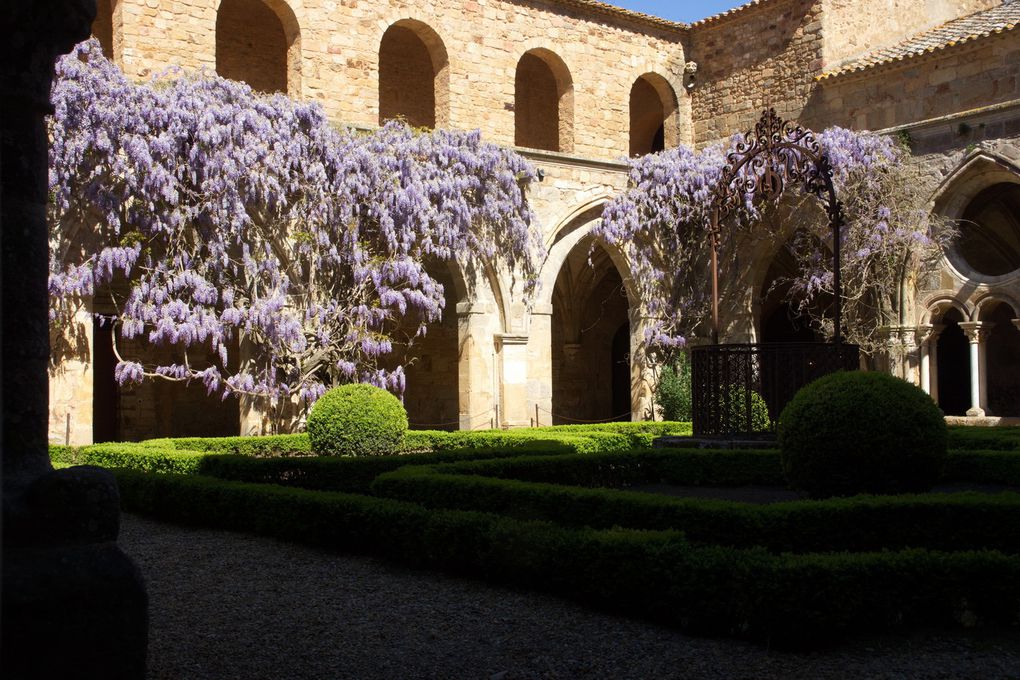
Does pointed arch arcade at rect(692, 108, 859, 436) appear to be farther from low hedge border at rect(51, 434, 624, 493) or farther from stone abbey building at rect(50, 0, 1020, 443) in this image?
stone abbey building at rect(50, 0, 1020, 443)


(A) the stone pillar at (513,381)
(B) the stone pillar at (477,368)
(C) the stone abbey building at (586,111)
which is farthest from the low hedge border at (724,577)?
(A) the stone pillar at (513,381)

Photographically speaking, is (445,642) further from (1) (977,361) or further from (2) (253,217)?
(1) (977,361)

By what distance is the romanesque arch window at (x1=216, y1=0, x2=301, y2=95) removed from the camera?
1738cm

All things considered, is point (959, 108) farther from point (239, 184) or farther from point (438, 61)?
point (239, 184)

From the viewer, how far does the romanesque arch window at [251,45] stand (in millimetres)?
17375

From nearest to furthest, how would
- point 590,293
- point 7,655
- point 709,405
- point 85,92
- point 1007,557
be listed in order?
point 7,655 < point 1007,557 < point 709,405 < point 85,92 < point 590,293

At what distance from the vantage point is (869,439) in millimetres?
6672

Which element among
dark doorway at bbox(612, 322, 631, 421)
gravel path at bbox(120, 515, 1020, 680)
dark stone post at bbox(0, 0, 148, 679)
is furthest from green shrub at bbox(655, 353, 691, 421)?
dark stone post at bbox(0, 0, 148, 679)

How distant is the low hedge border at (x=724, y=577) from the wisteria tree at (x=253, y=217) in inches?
305

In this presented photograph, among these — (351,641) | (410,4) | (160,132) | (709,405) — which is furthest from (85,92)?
(351,641)

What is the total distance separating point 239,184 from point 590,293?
8.81m

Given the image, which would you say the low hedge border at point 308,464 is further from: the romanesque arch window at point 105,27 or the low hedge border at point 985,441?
the romanesque arch window at point 105,27

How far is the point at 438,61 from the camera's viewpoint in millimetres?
16812

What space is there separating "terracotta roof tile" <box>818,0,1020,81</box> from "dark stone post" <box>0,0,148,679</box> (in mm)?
15063
